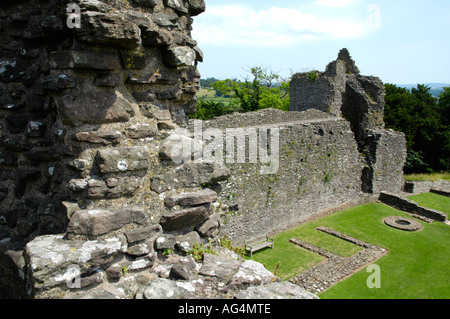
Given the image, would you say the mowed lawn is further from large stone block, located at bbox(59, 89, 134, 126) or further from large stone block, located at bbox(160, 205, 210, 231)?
large stone block, located at bbox(59, 89, 134, 126)

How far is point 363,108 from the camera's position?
64.2ft

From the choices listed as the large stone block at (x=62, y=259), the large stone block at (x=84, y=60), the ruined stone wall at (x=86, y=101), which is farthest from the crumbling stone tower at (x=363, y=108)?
the large stone block at (x=62, y=259)

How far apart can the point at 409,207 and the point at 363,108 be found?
236 inches

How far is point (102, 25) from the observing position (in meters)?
2.49

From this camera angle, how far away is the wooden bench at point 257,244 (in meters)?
11.4

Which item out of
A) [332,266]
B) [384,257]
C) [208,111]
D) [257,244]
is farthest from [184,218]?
[208,111]

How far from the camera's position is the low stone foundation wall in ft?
51.7

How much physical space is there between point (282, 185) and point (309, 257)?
10.2 ft

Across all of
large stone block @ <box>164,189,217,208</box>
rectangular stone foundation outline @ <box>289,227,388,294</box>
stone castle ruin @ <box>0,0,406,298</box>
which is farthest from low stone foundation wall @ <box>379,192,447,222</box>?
large stone block @ <box>164,189,217,208</box>

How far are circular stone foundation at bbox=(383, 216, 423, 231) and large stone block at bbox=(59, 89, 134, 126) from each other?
14453mm

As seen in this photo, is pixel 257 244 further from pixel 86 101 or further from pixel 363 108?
pixel 363 108

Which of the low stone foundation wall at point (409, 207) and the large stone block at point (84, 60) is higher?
the large stone block at point (84, 60)

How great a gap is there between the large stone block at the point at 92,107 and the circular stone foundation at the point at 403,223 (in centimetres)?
1445

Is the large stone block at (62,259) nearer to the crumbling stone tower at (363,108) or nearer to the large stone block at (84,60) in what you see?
the large stone block at (84,60)
